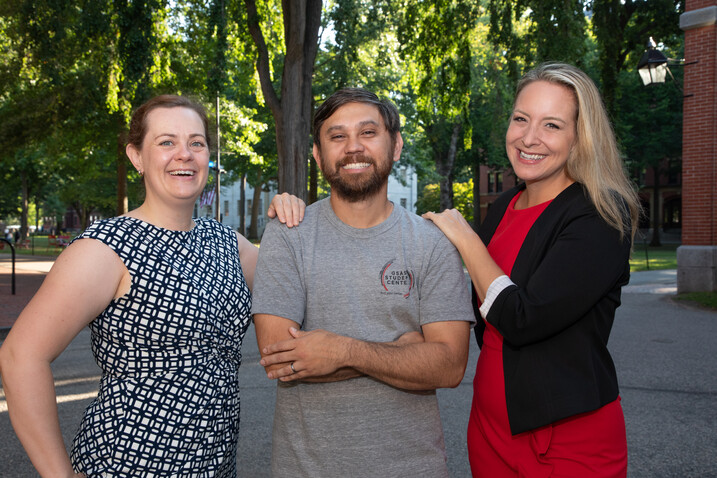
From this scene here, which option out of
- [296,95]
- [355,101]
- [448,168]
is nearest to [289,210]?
[355,101]

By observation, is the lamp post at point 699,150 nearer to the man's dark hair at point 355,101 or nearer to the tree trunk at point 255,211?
the man's dark hair at point 355,101

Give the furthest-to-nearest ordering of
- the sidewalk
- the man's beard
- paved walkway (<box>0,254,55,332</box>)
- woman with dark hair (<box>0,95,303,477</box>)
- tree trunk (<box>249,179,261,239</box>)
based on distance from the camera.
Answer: tree trunk (<box>249,179,261,239</box>) < the sidewalk < paved walkway (<box>0,254,55,332</box>) < the man's beard < woman with dark hair (<box>0,95,303,477</box>)

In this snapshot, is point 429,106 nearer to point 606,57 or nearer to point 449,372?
point 606,57

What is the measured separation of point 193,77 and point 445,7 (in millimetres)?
9783

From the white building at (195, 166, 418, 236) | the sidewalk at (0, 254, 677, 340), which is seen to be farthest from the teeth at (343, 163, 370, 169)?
the white building at (195, 166, 418, 236)

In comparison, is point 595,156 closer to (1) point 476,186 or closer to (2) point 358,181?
(2) point 358,181

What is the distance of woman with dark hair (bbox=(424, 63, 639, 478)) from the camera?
2.22m

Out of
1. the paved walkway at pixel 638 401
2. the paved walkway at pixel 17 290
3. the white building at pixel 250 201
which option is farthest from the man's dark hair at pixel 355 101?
the white building at pixel 250 201

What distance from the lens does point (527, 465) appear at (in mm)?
2334

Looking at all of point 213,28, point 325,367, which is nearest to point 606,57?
point 213,28

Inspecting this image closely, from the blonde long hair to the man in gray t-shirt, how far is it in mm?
609

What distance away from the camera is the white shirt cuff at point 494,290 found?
7.50ft

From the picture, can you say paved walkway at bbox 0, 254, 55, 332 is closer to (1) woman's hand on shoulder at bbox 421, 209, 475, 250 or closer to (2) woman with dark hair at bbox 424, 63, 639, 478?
(1) woman's hand on shoulder at bbox 421, 209, 475, 250

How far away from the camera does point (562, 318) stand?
2.19m
